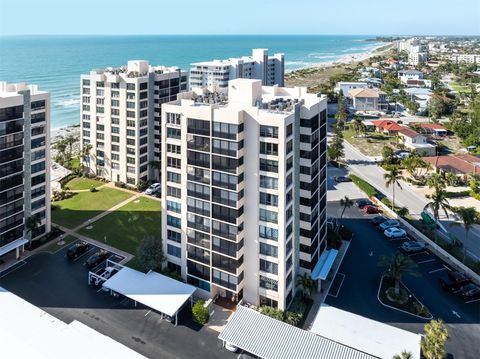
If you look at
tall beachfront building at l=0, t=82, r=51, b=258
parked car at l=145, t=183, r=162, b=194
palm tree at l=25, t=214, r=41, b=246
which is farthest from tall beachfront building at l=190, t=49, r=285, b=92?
palm tree at l=25, t=214, r=41, b=246

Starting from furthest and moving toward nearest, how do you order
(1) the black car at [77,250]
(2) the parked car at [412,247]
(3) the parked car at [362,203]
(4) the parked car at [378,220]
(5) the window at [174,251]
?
(3) the parked car at [362,203] → (4) the parked car at [378,220] → (2) the parked car at [412,247] → (1) the black car at [77,250] → (5) the window at [174,251]

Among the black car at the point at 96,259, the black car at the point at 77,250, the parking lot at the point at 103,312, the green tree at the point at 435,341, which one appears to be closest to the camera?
the green tree at the point at 435,341

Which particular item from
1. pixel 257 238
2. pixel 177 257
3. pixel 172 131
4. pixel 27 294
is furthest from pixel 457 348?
pixel 27 294

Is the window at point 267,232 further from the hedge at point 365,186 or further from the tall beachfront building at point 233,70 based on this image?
the tall beachfront building at point 233,70

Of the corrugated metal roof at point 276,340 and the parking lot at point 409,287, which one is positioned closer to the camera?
the corrugated metal roof at point 276,340

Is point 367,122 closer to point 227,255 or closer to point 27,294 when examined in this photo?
point 227,255

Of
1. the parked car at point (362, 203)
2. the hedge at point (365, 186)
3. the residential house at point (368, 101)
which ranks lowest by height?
the parked car at point (362, 203)

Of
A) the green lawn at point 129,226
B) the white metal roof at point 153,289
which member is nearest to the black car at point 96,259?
the green lawn at point 129,226

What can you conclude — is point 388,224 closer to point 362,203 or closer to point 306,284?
point 362,203
